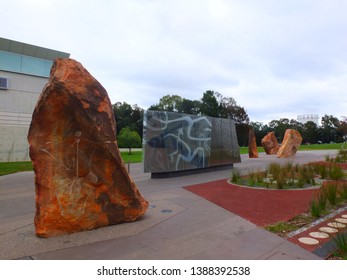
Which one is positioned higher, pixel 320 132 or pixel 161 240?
pixel 320 132

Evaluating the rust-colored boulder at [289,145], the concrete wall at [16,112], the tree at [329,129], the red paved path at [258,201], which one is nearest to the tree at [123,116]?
the concrete wall at [16,112]

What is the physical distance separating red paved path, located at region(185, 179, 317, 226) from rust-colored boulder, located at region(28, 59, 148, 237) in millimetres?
2821

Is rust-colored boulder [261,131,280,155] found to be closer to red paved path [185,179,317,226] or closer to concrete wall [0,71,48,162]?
red paved path [185,179,317,226]

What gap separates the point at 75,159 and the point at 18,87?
2346 centimetres

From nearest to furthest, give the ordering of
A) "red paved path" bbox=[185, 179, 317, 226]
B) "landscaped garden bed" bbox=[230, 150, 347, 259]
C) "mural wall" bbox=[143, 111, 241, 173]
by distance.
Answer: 1. "landscaped garden bed" bbox=[230, 150, 347, 259]
2. "red paved path" bbox=[185, 179, 317, 226]
3. "mural wall" bbox=[143, 111, 241, 173]

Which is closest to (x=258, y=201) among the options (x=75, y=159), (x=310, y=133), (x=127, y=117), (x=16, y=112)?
(x=75, y=159)

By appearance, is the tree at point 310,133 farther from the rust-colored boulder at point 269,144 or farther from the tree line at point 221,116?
the rust-colored boulder at point 269,144

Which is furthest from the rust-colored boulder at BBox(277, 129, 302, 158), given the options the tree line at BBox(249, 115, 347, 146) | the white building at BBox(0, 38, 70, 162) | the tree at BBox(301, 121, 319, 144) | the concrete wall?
the tree at BBox(301, 121, 319, 144)

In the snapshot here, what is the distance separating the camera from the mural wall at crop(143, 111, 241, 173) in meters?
12.1

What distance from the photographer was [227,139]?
54.5 ft

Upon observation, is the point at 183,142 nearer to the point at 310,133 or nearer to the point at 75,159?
the point at 75,159

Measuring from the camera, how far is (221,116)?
64688 mm

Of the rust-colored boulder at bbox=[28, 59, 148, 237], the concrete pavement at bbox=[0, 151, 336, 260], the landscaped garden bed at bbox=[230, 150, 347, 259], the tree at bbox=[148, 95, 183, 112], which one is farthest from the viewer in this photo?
the tree at bbox=[148, 95, 183, 112]

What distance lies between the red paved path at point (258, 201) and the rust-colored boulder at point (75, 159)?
2.82 meters
